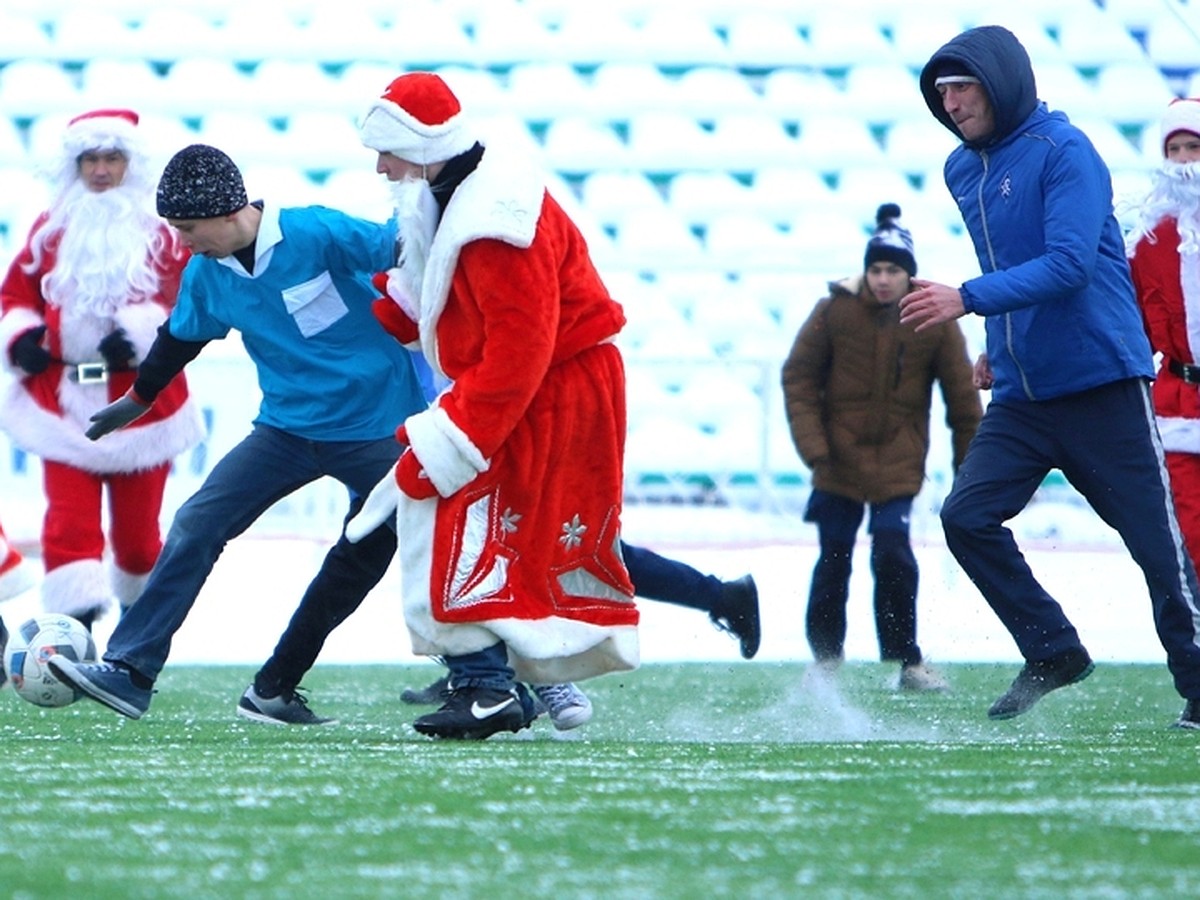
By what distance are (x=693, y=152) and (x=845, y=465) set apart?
10270 millimetres

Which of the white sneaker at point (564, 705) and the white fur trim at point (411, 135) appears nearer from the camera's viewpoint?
the white fur trim at point (411, 135)

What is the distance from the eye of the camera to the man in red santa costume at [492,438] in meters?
4.60

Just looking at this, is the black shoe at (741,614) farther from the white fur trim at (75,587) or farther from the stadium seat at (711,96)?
the stadium seat at (711,96)

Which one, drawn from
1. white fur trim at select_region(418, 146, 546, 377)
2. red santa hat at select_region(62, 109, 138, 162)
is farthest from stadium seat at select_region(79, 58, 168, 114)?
white fur trim at select_region(418, 146, 546, 377)

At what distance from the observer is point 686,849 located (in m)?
2.98

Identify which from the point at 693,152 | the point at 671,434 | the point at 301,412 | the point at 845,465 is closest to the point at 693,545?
the point at 671,434

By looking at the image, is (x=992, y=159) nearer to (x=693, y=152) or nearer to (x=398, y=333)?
(x=398, y=333)

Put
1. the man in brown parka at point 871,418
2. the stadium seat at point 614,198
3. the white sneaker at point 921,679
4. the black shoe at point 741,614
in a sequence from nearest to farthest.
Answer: the black shoe at point 741,614, the white sneaker at point 921,679, the man in brown parka at point 871,418, the stadium seat at point 614,198

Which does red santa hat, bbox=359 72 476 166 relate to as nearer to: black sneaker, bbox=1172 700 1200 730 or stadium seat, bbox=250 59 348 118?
black sneaker, bbox=1172 700 1200 730

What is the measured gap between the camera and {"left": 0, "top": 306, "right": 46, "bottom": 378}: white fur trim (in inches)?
268

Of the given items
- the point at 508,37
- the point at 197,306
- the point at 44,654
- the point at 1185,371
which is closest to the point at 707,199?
the point at 508,37

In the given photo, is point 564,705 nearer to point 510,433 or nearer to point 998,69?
point 510,433

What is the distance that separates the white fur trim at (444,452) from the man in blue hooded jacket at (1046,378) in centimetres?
106

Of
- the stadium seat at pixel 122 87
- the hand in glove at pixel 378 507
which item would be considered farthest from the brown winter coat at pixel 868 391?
the stadium seat at pixel 122 87
